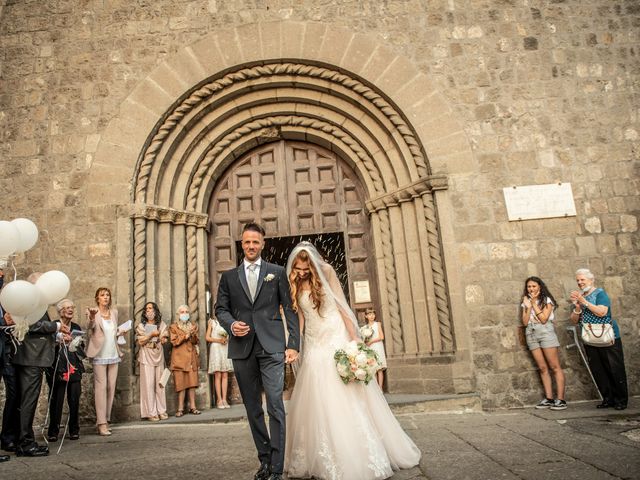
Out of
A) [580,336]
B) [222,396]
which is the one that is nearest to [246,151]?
[222,396]

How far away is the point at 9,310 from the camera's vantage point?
3789 mm

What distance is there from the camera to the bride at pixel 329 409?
2959mm

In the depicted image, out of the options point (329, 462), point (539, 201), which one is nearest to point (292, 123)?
point (539, 201)

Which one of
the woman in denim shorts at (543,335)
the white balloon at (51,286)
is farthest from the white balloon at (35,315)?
the woman in denim shorts at (543,335)

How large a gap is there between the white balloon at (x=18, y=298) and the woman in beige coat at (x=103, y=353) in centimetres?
154

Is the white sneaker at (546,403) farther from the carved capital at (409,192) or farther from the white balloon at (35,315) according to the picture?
the white balloon at (35,315)

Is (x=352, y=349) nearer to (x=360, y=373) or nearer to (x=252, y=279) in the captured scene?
(x=360, y=373)

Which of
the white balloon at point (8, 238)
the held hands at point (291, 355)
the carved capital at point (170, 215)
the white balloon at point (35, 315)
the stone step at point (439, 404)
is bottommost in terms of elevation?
the stone step at point (439, 404)

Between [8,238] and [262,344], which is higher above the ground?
[8,238]

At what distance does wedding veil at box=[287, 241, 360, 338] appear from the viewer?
343 centimetres

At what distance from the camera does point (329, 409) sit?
3.11 metres

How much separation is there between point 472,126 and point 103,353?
Result: 5.43 meters

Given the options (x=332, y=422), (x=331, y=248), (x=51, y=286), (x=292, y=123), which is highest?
(x=292, y=123)

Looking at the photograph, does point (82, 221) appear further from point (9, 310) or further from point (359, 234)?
point (359, 234)
